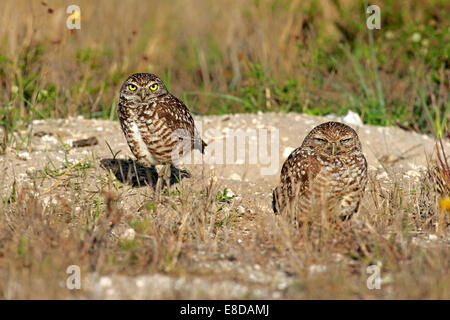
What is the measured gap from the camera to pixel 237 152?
6.77m

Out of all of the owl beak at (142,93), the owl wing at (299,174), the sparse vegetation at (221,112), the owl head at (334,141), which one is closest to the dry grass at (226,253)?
the sparse vegetation at (221,112)

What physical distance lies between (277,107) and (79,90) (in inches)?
94.6

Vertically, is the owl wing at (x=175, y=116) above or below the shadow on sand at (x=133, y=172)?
above

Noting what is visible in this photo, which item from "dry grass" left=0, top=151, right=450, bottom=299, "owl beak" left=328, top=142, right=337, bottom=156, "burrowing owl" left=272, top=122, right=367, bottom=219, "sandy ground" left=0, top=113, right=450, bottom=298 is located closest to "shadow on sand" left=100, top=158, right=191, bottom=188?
"sandy ground" left=0, top=113, right=450, bottom=298

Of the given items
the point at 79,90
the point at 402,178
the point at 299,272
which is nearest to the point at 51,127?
the point at 79,90

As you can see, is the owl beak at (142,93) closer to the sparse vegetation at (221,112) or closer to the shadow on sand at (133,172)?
the sparse vegetation at (221,112)

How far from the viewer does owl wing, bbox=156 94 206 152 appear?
17.2ft

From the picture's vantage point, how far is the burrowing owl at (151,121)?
5.18 meters

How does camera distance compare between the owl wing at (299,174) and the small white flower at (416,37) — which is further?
the small white flower at (416,37)

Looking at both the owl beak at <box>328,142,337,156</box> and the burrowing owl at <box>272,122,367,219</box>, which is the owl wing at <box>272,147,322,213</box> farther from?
the owl beak at <box>328,142,337,156</box>

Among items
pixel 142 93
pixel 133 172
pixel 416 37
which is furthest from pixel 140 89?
pixel 416 37

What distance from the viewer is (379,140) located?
694cm

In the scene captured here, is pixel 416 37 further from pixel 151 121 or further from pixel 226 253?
pixel 226 253

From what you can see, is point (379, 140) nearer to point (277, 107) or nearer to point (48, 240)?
point (277, 107)
